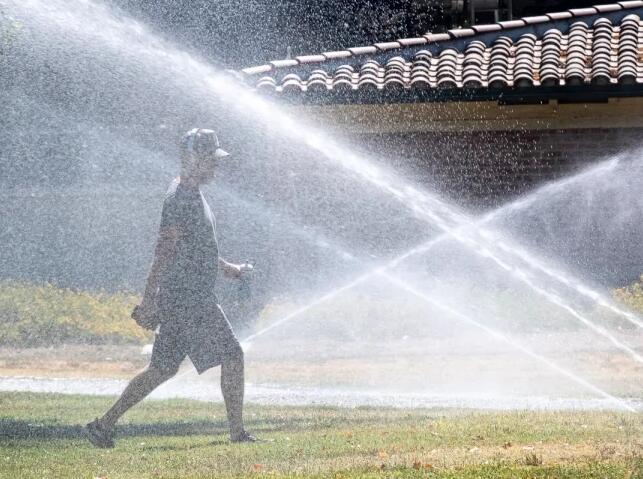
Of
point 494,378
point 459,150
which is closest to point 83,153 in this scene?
point 459,150

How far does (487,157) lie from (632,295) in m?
2.27

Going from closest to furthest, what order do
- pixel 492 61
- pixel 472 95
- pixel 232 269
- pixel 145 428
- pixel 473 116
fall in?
pixel 232 269
pixel 145 428
pixel 472 95
pixel 492 61
pixel 473 116

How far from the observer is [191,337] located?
7.13 m

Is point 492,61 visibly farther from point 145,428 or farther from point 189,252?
point 145,428

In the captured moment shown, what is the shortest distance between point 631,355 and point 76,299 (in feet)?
20.6

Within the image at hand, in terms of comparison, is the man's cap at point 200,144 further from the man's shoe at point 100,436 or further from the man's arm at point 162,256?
the man's shoe at point 100,436

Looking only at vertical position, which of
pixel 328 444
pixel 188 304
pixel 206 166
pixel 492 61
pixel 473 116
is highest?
pixel 492 61

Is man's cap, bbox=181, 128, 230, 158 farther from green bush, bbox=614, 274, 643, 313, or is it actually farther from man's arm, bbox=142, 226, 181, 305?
green bush, bbox=614, 274, 643, 313

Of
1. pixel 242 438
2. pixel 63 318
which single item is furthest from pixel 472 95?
pixel 242 438

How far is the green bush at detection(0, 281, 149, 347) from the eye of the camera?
12.5 metres

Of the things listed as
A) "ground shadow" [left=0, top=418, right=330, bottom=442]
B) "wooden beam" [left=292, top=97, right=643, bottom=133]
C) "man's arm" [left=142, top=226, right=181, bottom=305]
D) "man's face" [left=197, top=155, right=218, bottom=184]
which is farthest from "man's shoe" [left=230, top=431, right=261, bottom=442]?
"wooden beam" [left=292, top=97, right=643, bottom=133]

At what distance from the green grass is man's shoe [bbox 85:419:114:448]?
0.23ft

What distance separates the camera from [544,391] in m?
9.42

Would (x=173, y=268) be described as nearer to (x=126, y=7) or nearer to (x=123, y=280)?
(x=123, y=280)
